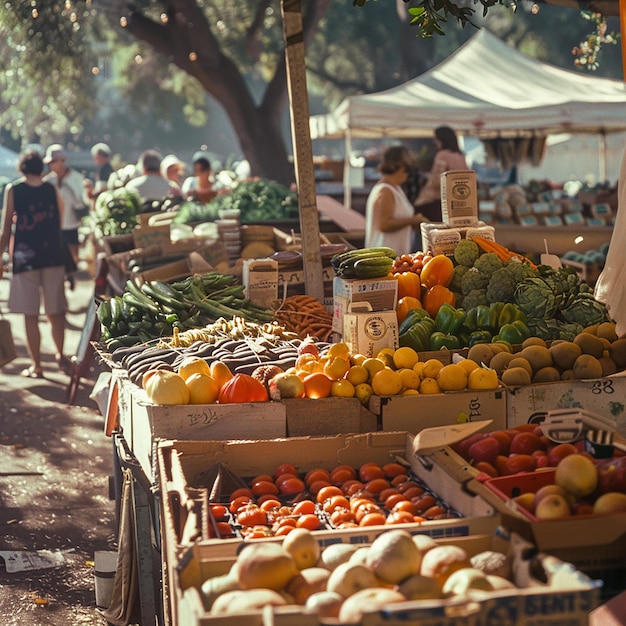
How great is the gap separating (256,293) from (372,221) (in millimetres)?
2775

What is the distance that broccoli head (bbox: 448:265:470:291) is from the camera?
228 inches

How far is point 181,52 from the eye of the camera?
54.3 feet

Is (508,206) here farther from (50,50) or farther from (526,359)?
(526,359)

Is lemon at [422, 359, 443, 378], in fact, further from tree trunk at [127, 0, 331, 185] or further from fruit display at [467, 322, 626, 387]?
tree trunk at [127, 0, 331, 185]

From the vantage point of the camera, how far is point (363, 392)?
4367 millimetres

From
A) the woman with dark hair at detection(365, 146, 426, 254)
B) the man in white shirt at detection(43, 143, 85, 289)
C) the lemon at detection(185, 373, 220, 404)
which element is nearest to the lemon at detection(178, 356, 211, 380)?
the lemon at detection(185, 373, 220, 404)

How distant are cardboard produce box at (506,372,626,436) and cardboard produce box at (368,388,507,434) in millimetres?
136

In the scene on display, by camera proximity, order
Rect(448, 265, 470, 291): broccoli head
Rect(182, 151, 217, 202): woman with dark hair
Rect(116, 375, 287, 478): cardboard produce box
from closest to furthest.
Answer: Rect(116, 375, 287, 478): cardboard produce box, Rect(448, 265, 470, 291): broccoli head, Rect(182, 151, 217, 202): woman with dark hair

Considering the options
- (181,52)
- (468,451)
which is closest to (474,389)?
(468,451)

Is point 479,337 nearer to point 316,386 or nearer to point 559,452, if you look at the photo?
point 316,386

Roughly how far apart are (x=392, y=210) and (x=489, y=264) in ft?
10.8

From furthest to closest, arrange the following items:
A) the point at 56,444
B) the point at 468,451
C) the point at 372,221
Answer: the point at 372,221 → the point at 56,444 → the point at 468,451

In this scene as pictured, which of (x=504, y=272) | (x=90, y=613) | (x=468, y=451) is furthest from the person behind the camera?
(x=504, y=272)

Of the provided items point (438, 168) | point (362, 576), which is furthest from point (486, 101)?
point (362, 576)
